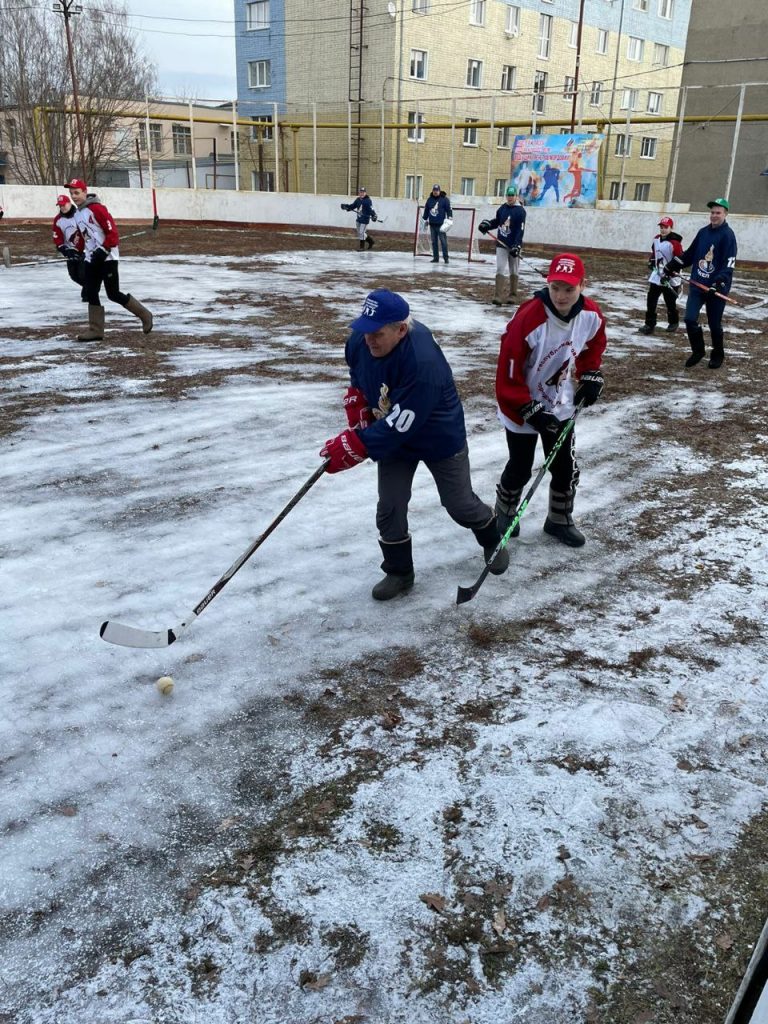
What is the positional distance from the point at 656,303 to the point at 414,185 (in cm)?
2209

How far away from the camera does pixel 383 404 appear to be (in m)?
3.88

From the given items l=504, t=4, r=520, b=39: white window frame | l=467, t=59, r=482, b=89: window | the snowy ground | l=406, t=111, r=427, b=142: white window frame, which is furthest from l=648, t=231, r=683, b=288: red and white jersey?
l=504, t=4, r=520, b=39: white window frame

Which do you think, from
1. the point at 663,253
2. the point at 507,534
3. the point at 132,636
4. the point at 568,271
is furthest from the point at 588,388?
the point at 663,253

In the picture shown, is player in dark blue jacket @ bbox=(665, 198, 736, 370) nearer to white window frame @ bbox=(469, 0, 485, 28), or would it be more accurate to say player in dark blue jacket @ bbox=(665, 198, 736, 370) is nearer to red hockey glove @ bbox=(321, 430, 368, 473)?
red hockey glove @ bbox=(321, 430, 368, 473)

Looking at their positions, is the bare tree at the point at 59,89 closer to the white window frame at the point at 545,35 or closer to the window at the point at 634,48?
the white window frame at the point at 545,35

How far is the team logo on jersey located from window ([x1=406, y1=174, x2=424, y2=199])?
29111 mm

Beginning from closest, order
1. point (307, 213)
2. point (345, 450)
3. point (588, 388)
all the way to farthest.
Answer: point (345, 450) → point (588, 388) → point (307, 213)

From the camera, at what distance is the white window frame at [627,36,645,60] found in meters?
45.9

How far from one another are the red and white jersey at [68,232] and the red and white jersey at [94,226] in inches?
3.1

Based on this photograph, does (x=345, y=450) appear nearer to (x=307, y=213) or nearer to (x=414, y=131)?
(x=307, y=213)

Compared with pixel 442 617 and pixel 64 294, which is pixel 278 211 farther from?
pixel 442 617

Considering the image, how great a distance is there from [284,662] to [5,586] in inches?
68.9

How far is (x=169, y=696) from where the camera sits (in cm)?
351

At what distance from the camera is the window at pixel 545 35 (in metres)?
40.9
